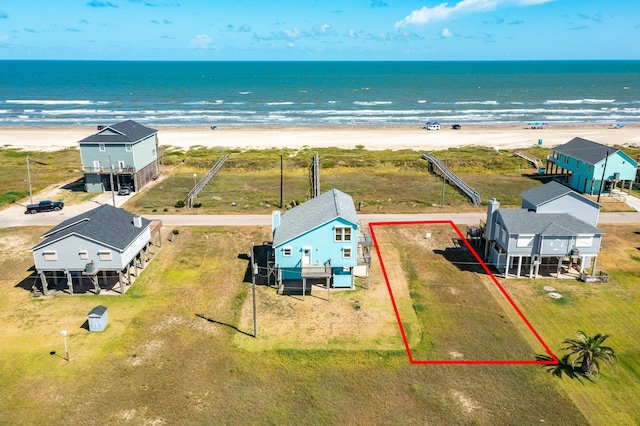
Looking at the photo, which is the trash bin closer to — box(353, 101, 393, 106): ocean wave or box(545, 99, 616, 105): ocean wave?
box(353, 101, 393, 106): ocean wave

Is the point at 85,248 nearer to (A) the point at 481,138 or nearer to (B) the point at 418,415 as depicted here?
(B) the point at 418,415

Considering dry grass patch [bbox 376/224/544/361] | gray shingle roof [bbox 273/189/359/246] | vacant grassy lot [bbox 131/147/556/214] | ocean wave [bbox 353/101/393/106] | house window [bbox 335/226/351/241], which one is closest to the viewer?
dry grass patch [bbox 376/224/544/361]

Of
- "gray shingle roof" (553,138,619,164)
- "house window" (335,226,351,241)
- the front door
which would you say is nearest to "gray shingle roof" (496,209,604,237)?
"house window" (335,226,351,241)

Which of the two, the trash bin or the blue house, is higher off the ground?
the blue house

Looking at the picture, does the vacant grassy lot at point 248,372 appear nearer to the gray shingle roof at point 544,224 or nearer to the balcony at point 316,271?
the balcony at point 316,271

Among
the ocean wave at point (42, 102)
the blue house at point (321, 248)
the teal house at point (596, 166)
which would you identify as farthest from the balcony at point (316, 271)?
the ocean wave at point (42, 102)
